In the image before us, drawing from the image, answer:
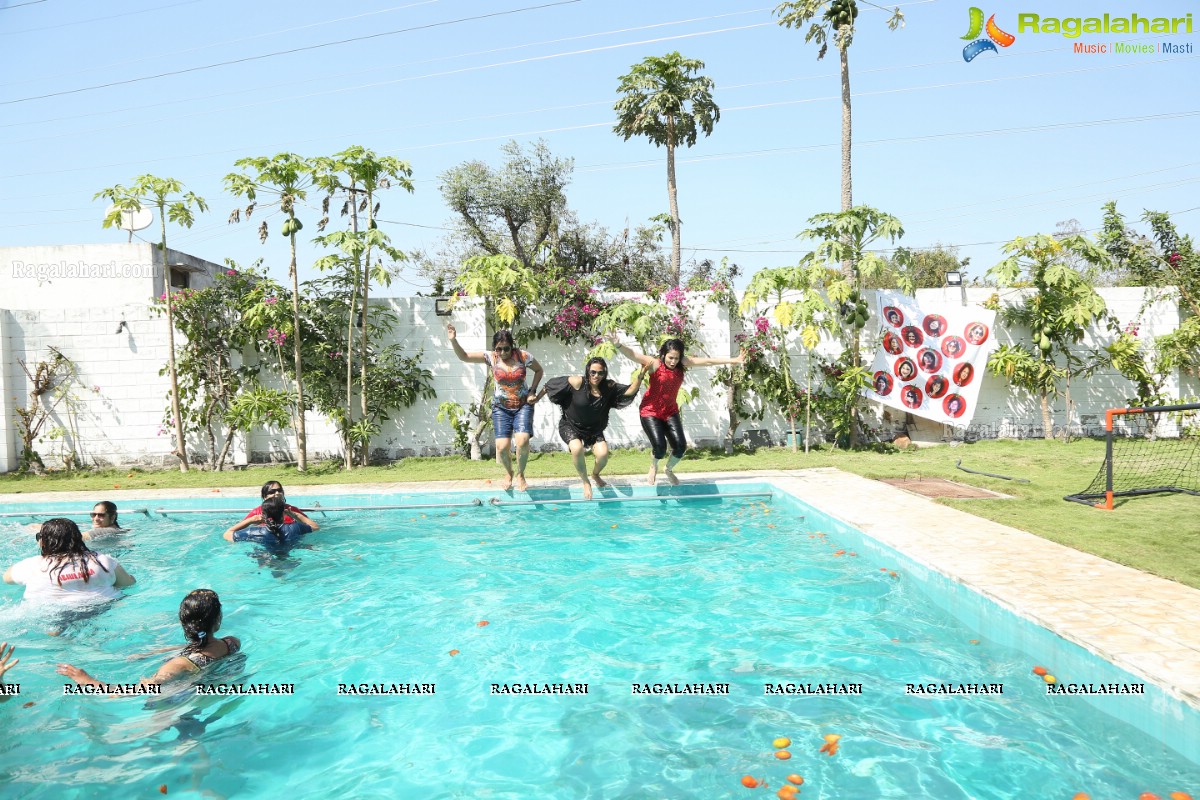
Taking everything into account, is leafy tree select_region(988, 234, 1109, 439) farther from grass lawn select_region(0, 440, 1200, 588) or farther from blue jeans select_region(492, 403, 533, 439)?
blue jeans select_region(492, 403, 533, 439)

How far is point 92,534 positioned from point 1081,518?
29.5 ft

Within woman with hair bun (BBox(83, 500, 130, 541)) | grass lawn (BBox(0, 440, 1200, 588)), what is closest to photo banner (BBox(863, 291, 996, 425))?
grass lawn (BBox(0, 440, 1200, 588))

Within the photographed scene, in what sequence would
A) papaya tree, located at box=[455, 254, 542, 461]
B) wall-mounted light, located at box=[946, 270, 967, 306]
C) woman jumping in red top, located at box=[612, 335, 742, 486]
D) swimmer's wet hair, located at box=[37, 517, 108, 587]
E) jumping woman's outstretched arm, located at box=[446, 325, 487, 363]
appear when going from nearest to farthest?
swimmer's wet hair, located at box=[37, 517, 108, 587] < jumping woman's outstretched arm, located at box=[446, 325, 487, 363] < woman jumping in red top, located at box=[612, 335, 742, 486] < papaya tree, located at box=[455, 254, 542, 461] < wall-mounted light, located at box=[946, 270, 967, 306]

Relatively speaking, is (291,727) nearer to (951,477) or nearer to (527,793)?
(527,793)

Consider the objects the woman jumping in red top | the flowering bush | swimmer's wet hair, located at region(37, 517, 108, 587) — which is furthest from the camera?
the flowering bush

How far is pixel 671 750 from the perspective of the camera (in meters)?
3.45

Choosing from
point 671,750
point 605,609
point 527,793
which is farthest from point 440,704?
point 605,609

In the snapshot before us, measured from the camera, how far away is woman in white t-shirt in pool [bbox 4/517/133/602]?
16.0 feet

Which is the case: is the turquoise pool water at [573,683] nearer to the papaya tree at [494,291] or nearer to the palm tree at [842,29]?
the papaya tree at [494,291]

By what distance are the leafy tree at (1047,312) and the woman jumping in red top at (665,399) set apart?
6116 millimetres

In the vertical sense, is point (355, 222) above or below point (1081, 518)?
above

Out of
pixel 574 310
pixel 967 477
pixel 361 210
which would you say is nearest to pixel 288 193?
pixel 361 210

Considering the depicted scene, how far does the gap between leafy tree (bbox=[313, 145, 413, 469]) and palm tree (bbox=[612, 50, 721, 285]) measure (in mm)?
8814

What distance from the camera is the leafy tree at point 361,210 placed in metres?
10.7
